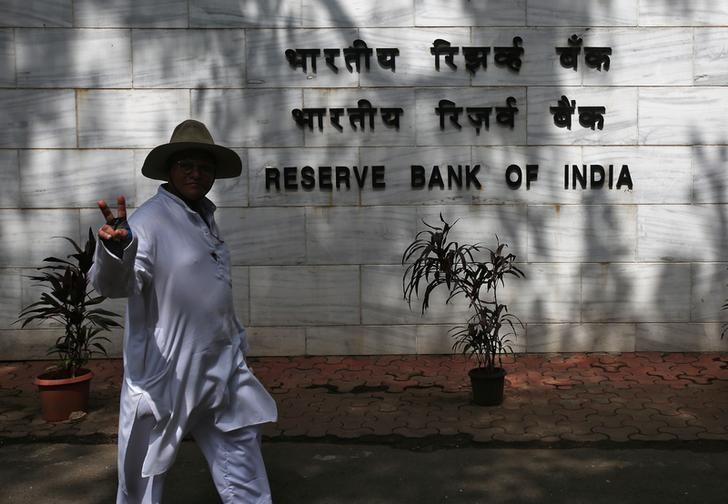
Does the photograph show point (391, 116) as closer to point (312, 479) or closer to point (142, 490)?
point (312, 479)

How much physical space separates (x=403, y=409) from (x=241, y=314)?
2.14 m

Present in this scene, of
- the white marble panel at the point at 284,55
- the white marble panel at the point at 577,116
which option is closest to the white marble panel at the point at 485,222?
the white marble panel at the point at 577,116

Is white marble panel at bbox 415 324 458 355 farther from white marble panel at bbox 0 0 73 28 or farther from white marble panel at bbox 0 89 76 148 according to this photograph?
white marble panel at bbox 0 0 73 28

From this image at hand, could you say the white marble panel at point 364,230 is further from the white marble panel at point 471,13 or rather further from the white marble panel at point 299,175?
the white marble panel at point 471,13

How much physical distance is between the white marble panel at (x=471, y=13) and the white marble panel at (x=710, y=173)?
2041mm

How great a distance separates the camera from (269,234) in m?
6.94

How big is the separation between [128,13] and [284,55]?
1.45 m

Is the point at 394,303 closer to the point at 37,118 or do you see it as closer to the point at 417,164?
the point at 417,164

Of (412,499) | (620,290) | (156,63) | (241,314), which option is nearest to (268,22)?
(156,63)

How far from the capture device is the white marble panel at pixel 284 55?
6.83 m

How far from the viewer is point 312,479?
421 cm

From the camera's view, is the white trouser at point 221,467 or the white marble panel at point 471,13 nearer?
the white trouser at point 221,467

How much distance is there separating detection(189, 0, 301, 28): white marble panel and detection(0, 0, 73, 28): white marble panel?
3.81 feet

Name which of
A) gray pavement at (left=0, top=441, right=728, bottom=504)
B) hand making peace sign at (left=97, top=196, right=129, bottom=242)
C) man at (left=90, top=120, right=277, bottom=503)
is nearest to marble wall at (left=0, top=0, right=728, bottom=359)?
gray pavement at (left=0, top=441, right=728, bottom=504)
